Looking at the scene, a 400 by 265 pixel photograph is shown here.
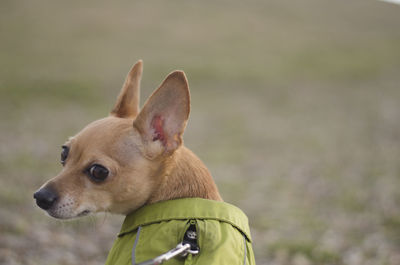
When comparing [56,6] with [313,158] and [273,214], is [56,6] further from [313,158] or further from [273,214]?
[273,214]

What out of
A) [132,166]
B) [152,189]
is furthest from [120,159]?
[152,189]

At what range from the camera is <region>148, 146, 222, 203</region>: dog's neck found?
2.79m

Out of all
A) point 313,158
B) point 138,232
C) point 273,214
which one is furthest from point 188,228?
point 313,158

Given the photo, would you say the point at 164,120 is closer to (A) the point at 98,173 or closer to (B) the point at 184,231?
(A) the point at 98,173

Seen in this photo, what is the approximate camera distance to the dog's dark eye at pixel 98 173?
271cm

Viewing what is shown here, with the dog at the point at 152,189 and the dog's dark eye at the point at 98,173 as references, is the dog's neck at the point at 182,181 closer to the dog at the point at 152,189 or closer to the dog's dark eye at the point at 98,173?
the dog at the point at 152,189

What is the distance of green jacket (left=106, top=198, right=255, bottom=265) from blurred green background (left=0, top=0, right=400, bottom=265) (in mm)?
1218

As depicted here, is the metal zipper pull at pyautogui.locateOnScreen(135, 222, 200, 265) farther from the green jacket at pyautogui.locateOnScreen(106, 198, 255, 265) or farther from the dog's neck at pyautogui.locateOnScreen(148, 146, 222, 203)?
the dog's neck at pyautogui.locateOnScreen(148, 146, 222, 203)

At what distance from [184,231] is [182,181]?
43cm

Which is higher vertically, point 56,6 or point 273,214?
point 56,6

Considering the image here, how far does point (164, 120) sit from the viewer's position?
292 cm

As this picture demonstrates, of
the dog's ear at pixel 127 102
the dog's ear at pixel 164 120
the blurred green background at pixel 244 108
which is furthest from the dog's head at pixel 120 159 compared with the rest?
the blurred green background at pixel 244 108

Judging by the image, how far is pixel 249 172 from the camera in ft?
32.2

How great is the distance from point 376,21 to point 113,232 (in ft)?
153
